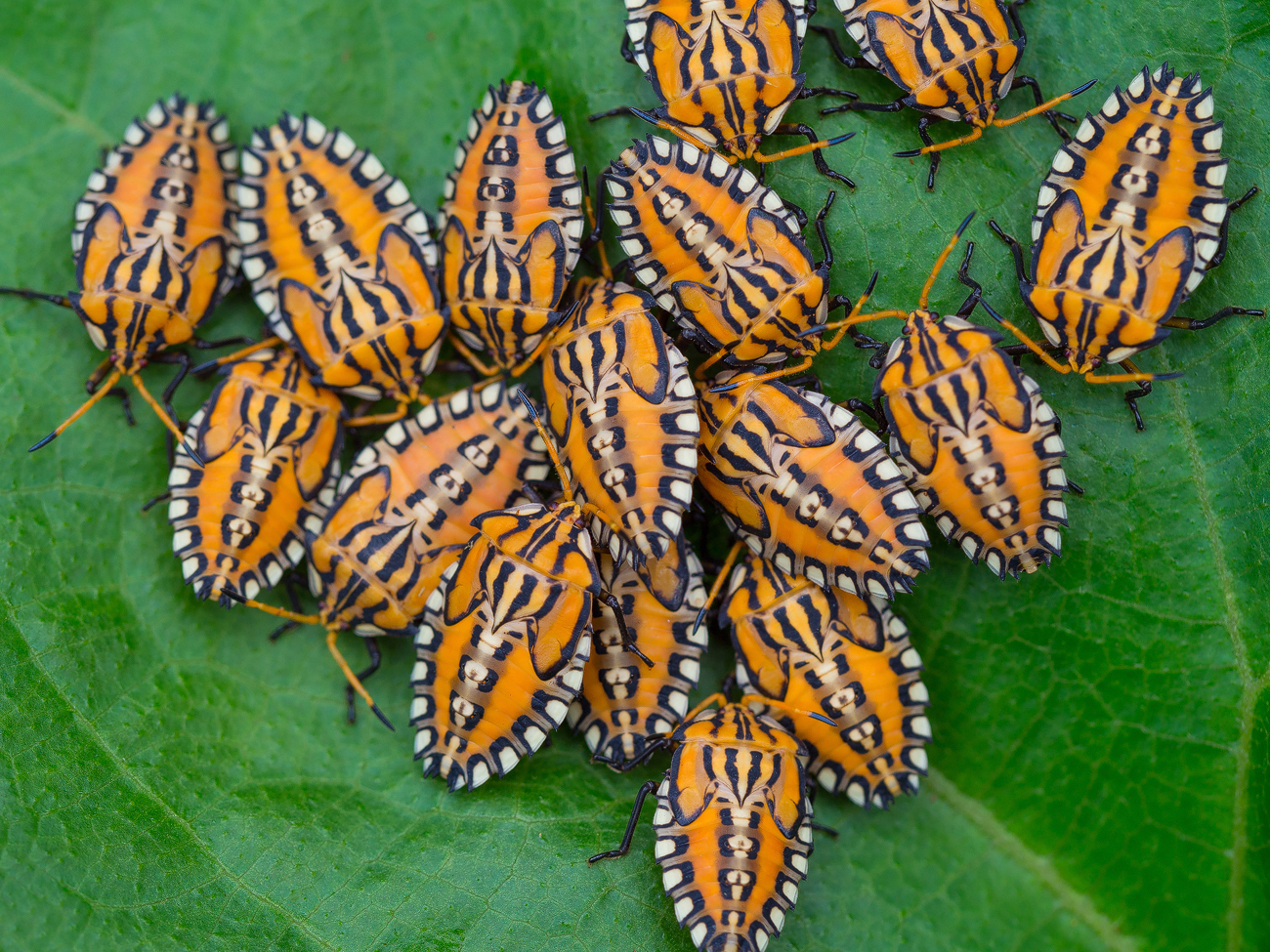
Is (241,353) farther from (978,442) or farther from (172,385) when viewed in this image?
(978,442)

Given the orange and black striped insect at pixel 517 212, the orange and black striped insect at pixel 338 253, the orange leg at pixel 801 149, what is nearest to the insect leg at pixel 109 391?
the orange and black striped insect at pixel 338 253

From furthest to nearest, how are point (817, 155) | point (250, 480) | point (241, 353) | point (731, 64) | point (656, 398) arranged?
point (241, 353) < point (250, 480) < point (817, 155) < point (731, 64) < point (656, 398)

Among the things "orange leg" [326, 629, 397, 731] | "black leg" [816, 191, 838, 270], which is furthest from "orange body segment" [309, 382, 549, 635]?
"black leg" [816, 191, 838, 270]

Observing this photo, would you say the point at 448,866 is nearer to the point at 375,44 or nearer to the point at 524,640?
the point at 524,640

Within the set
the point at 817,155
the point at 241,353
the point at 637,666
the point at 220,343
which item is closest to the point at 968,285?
the point at 817,155

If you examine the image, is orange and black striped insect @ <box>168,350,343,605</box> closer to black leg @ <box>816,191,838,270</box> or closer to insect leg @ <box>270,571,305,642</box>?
insect leg @ <box>270,571,305,642</box>

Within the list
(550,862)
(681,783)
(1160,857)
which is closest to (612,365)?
(681,783)

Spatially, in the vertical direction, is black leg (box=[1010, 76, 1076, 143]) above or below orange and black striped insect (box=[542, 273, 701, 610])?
above
